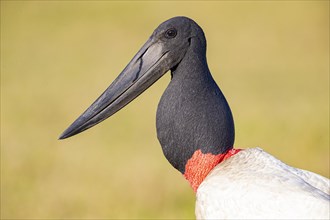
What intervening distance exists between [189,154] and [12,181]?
19.6 feet

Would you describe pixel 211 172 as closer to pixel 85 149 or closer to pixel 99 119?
pixel 99 119

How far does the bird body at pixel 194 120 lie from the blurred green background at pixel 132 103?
188 inches

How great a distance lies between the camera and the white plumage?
17.7ft

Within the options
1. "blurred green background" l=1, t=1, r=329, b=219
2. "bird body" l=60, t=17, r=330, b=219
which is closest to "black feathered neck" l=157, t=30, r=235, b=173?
"bird body" l=60, t=17, r=330, b=219

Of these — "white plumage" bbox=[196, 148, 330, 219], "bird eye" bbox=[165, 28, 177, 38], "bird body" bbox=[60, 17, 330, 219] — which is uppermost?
"bird eye" bbox=[165, 28, 177, 38]

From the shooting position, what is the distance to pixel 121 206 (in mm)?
11086

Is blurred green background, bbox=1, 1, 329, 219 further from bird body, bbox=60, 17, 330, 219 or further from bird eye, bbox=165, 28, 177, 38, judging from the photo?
bird eye, bbox=165, 28, 177, 38

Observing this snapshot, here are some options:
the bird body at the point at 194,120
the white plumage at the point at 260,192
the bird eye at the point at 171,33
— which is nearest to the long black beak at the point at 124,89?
the bird body at the point at 194,120

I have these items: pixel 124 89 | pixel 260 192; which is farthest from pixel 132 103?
pixel 260 192

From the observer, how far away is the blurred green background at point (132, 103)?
11.5 metres

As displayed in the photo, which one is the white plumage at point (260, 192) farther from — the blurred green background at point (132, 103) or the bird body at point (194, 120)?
the blurred green background at point (132, 103)

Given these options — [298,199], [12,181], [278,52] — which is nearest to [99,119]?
[298,199]

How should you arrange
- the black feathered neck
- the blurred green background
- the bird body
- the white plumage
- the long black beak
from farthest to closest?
the blurred green background < the long black beak < the black feathered neck < the bird body < the white plumage

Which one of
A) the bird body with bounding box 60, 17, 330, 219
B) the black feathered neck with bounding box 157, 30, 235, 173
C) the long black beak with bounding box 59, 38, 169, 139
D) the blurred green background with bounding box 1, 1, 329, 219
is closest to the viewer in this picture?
the bird body with bounding box 60, 17, 330, 219
